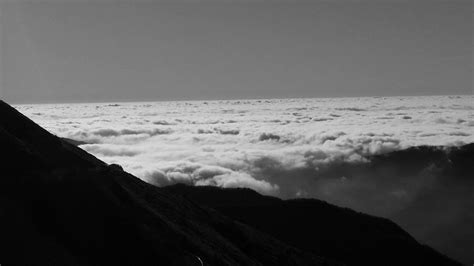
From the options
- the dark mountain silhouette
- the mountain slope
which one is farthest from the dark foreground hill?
the dark mountain silhouette

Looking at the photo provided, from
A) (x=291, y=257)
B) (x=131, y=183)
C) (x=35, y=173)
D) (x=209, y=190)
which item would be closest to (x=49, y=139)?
(x=131, y=183)

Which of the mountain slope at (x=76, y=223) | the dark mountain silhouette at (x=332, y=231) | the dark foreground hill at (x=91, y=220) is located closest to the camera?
the mountain slope at (x=76, y=223)

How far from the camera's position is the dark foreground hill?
5388 cm

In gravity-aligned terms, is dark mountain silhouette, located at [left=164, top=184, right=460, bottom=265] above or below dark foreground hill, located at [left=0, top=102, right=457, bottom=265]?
below

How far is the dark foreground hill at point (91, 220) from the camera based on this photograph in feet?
177

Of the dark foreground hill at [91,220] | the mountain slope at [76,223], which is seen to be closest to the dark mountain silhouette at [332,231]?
the dark foreground hill at [91,220]

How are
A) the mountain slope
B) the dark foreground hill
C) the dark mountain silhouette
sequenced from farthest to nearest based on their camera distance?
1. the dark mountain silhouette
2. the dark foreground hill
3. the mountain slope

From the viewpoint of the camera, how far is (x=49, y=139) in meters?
80.9

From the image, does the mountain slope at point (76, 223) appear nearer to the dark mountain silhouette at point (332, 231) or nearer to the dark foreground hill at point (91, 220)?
the dark foreground hill at point (91, 220)

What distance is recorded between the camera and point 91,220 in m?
58.0

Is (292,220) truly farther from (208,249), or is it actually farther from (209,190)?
(208,249)

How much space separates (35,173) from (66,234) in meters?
8.68

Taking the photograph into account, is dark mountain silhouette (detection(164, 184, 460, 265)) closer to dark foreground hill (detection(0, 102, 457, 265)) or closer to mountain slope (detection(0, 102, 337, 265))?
dark foreground hill (detection(0, 102, 457, 265))

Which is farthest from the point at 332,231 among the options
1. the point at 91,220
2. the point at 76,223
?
the point at 76,223
